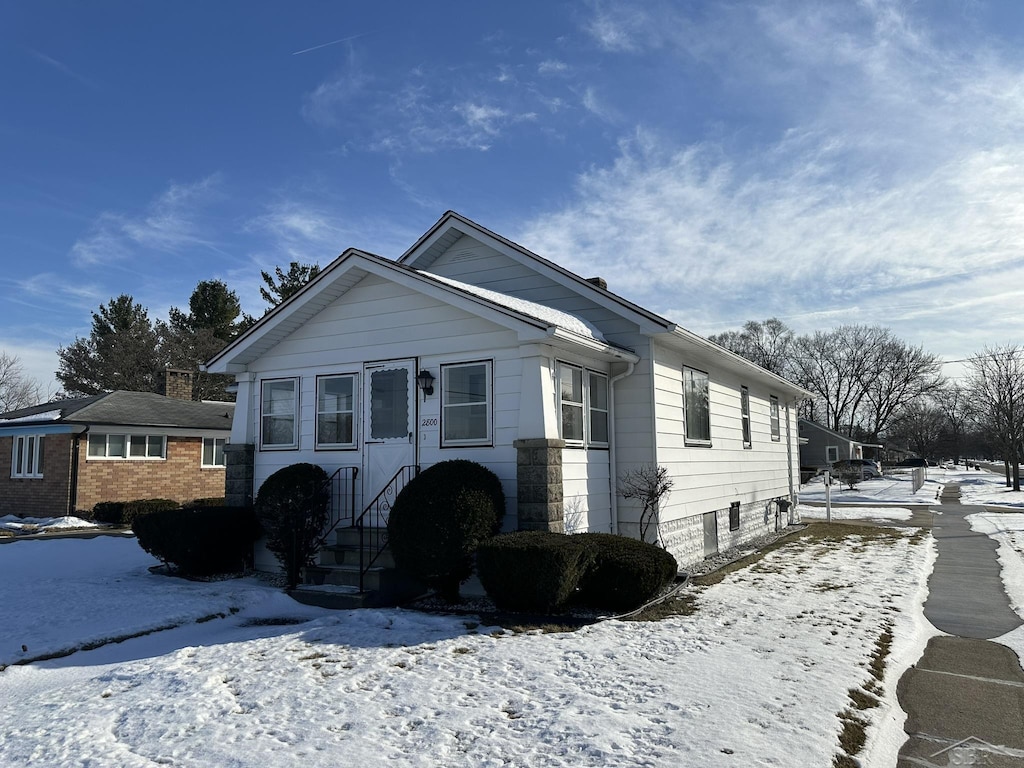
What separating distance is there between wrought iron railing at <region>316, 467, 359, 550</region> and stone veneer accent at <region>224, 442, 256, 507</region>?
5.62ft

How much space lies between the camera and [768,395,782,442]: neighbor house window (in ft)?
60.8

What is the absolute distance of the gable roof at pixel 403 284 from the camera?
355 inches

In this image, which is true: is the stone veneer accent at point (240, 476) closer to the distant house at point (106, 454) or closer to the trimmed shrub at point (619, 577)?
the trimmed shrub at point (619, 577)

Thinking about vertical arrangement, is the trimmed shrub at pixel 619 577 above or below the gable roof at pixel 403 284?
below

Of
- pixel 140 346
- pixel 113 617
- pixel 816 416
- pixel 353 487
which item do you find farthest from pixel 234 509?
pixel 816 416

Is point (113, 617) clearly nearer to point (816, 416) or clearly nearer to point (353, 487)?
point (353, 487)

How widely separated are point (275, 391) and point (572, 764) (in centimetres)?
878

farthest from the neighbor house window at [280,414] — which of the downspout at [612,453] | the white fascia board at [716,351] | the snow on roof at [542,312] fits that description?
the white fascia board at [716,351]

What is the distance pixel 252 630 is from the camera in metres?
7.47

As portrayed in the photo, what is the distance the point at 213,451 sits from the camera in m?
23.8

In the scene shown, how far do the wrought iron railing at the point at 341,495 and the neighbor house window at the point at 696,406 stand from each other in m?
5.48

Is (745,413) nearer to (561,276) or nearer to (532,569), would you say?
(561,276)

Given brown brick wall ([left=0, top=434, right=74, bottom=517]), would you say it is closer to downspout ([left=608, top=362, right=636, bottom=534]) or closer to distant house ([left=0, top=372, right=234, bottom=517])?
distant house ([left=0, top=372, right=234, bottom=517])

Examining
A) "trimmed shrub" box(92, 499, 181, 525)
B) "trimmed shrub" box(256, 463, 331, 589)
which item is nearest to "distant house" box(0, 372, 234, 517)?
"trimmed shrub" box(92, 499, 181, 525)
